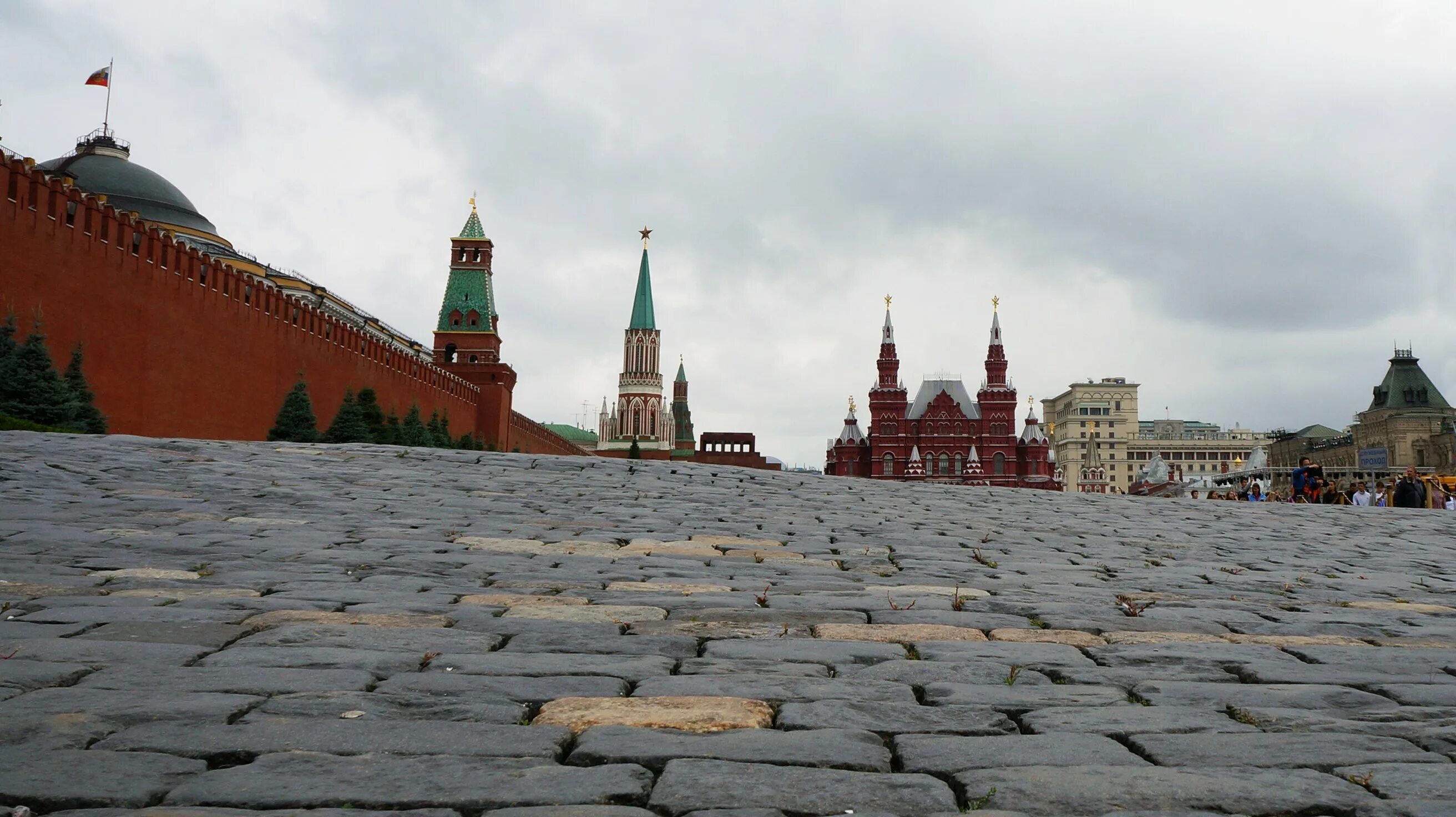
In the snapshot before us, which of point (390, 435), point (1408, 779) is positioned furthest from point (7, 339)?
point (1408, 779)

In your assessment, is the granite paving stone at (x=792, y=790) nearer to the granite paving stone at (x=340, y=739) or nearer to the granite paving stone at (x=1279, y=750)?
the granite paving stone at (x=340, y=739)

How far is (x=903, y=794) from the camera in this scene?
8.13ft

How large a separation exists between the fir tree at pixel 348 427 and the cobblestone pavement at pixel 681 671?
18467mm

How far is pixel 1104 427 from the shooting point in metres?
120

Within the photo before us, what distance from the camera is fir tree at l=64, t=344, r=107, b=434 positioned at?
56.9ft

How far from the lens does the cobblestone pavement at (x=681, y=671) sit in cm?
249

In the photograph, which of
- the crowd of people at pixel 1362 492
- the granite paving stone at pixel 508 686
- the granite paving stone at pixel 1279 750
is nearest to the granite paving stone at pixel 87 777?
the granite paving stone at pixel 508 686

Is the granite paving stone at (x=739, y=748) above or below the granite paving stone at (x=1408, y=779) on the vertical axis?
above

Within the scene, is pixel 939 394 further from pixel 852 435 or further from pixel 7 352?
pixel 7 352

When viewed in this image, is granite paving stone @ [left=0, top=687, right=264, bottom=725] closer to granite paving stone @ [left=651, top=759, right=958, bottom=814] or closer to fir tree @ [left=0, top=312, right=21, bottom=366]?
granite paving stone @ [left=651, top=759, right=958, bottom=814]

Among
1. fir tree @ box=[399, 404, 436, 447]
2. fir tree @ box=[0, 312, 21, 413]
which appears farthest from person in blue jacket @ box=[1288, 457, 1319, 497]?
fir tree @ box=[0, 312, 21, 413]

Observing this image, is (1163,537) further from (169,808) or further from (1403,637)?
(169,808)

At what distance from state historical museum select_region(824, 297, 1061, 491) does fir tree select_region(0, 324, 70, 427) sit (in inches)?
2033

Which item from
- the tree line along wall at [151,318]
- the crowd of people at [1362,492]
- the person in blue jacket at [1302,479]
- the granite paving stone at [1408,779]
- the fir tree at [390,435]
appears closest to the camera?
the granite paving stone at [1408,779]
